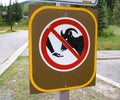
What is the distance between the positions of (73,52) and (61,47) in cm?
12

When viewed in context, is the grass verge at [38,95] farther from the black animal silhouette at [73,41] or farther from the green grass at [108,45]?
the green grass at [108,45]

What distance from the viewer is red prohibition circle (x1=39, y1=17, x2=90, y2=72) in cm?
220

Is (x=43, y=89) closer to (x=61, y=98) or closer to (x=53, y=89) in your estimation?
(x=53, y=89)

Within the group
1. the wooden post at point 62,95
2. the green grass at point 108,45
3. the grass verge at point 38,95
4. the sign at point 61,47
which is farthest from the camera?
the green grass at point 108,45

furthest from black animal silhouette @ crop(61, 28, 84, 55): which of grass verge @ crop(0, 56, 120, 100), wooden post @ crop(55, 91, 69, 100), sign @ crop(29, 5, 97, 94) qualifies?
grass verge @ crop(0, 56, 120, 100)

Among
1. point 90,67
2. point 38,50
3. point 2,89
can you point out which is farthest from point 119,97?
point 38,50

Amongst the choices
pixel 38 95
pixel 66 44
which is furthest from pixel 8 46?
pixel 66 44

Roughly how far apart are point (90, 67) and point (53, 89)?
37 cm

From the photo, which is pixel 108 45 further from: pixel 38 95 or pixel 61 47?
pixel 61 47

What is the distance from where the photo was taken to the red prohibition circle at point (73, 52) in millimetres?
2199

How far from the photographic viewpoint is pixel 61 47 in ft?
7.43

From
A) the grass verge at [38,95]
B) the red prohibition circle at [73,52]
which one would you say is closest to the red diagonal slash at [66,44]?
the red prohibition circle at [73,52]

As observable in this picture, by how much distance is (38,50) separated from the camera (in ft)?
7.19

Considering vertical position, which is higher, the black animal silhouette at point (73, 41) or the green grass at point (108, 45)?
the black animal silhouette at point (73, 41)
